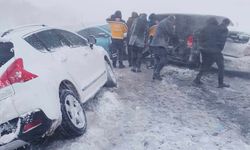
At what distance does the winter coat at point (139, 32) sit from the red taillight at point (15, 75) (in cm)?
614

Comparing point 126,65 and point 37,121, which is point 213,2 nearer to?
point 126,65

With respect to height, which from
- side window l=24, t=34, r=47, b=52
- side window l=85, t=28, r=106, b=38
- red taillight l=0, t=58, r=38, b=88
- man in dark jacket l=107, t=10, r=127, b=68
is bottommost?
side window l=85, t=28, r=106, b=38

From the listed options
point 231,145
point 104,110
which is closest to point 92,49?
point 104,110

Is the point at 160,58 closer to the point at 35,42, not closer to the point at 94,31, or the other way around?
the point at 94,31

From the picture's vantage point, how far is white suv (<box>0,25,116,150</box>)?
4.45 metres

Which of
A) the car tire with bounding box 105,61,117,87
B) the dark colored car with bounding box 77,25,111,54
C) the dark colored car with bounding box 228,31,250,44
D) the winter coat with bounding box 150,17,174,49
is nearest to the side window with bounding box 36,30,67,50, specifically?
the car tire with bounding box 105,61,117,87

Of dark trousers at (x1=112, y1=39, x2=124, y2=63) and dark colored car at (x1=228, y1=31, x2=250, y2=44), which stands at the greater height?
dark colored car at (x1=228, y1=31, x2=250, y2=44)

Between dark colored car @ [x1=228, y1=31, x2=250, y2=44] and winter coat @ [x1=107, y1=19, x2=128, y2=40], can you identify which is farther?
winter coat @ [x1=107, y1=19, x2=128, y2=40]

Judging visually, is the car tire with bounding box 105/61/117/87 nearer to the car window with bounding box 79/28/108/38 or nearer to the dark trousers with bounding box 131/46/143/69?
the dark trousers with bounding box 131/46/143/69

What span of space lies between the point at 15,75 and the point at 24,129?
66 cm

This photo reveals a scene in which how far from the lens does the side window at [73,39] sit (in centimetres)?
658

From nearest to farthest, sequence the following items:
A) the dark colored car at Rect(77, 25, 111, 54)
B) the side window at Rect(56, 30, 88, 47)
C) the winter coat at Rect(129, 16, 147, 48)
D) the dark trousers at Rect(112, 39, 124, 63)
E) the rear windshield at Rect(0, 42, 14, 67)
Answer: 1. the rear windshield at Rect(0, 42, 14, 67)
2. the side window at Rect(56, 30, 88, 47)
3. the winter coat at Rect(129, 16, 147, 48)
4. the dark trousers at Rect(112, 39, 124, 63)
5. the dark colored car at Rect(77, 25, 111, 54)

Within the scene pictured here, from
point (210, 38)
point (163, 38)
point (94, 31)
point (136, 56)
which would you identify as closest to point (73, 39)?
point (163, 38)

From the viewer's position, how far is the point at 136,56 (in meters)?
10.9
